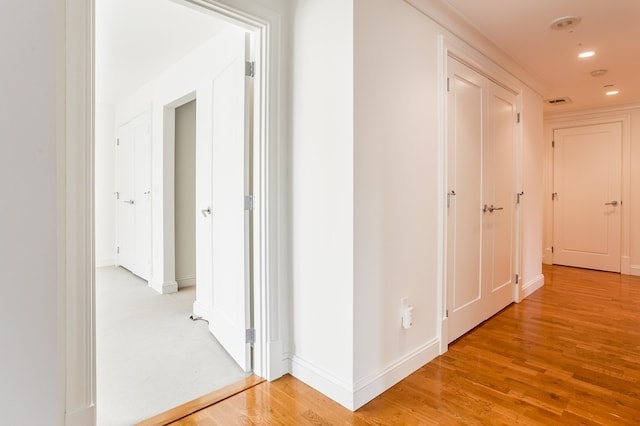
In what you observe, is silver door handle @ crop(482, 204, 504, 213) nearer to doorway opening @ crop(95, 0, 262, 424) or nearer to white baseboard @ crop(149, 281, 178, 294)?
doorway opening @ crop(95, 0, 262, 424)

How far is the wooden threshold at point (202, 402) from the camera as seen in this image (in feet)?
5.70

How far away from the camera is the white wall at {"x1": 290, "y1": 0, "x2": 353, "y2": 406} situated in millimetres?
1839

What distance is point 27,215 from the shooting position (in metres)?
1.03

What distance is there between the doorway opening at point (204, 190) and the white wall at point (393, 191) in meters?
0.66

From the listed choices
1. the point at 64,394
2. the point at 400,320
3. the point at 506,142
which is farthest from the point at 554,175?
the point at 64,394

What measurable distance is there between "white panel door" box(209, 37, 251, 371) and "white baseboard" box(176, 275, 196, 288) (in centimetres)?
167

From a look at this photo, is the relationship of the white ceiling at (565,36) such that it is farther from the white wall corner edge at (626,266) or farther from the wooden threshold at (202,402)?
the wooden threshold at (202,402)

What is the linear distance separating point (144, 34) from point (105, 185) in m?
3.24

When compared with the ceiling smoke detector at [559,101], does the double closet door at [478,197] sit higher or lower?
lower

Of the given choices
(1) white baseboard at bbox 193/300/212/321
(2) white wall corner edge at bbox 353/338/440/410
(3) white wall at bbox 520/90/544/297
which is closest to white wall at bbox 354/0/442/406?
(2) white wall corner edge at bbox 353/338/440/410

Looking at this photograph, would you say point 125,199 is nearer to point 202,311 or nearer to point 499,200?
point 202,311

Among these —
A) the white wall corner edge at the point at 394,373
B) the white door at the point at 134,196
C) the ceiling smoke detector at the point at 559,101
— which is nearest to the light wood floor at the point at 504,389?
the white wall corner edge at the point at 394,373

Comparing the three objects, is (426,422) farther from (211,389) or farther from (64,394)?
(64,394)

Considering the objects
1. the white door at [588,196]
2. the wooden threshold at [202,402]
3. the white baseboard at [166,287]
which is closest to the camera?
the wooden threshold at [202,402]
